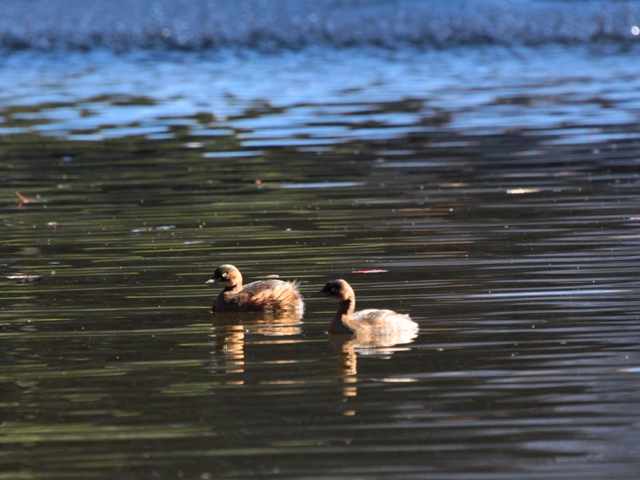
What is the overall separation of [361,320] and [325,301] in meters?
1.55

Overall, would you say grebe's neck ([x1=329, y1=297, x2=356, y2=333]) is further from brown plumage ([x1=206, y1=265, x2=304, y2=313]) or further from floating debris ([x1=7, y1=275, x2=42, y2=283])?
floating debris ([x1=7, y1=275, x2=42, y2=283])

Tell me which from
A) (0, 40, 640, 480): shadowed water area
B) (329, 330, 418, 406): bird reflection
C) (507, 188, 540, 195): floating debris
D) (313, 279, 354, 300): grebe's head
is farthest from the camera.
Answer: (507, 188, 540, 195): floating debris

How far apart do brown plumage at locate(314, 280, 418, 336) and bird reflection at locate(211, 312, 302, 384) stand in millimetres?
442

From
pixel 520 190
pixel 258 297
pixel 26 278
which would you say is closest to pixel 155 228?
pixel 26 278

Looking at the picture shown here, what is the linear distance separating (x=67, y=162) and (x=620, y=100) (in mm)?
13524

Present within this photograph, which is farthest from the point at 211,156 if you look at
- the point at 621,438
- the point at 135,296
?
the point at 621,438

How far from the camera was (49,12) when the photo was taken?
60.7m

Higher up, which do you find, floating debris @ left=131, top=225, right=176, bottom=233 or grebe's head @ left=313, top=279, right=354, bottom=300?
grebe's head @ left=313, top=279, right=354, bottom=300

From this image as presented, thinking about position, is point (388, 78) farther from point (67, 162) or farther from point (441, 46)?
point (67, 162)

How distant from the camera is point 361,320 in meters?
9.33

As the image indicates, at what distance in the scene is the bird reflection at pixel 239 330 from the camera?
29.3 ft

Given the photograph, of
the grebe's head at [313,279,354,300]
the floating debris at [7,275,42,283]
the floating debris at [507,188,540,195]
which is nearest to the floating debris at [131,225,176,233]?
the floating debris at [7,275,42,283]

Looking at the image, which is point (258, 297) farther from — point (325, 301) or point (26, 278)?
point (26, 278)

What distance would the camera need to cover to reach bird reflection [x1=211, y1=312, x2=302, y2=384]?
893cm
